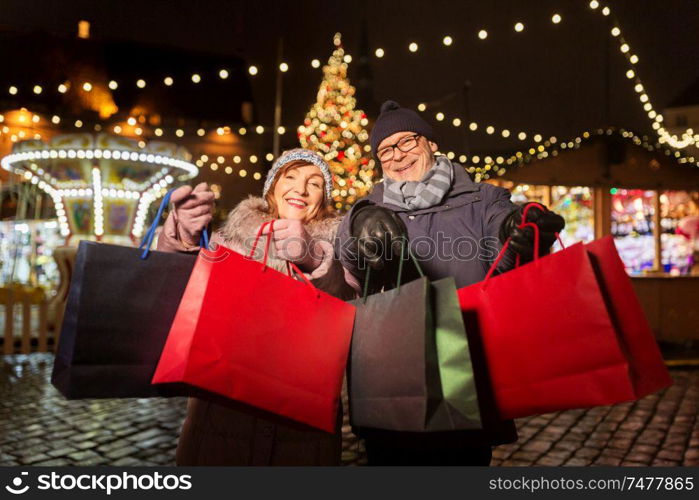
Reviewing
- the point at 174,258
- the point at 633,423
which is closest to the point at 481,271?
the point at 174,258

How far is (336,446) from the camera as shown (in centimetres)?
205

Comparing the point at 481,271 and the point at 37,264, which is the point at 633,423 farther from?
the point at 37,264

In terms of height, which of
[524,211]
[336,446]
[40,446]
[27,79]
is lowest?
[40,446]

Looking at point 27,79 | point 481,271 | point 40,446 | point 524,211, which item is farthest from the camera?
point 27,79

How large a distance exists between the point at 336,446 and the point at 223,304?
0.88 metres

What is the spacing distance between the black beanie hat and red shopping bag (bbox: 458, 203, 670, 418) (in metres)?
0.82

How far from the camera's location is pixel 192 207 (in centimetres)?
188

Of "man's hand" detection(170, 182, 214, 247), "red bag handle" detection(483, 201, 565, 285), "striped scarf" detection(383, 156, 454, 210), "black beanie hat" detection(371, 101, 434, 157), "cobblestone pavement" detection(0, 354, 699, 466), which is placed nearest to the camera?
"red bag handle" detection(483, 201, 565, 285)

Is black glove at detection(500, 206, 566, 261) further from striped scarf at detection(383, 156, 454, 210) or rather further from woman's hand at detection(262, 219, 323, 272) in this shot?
woman's hand at detection(262, 219, 323, 272)

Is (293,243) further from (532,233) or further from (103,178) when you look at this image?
(103,178)

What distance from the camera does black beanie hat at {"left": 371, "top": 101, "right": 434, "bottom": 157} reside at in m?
2.22

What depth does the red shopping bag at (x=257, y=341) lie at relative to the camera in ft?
4.80

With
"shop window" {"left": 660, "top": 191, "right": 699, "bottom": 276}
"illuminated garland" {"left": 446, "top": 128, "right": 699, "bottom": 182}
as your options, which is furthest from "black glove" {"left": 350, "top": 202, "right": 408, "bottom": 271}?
"shop window" {"left": 660, "top": 191, "right": 699, "bottom": 276}

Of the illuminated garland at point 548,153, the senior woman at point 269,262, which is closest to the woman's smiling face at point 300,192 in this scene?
the senior woman at point 269,262
